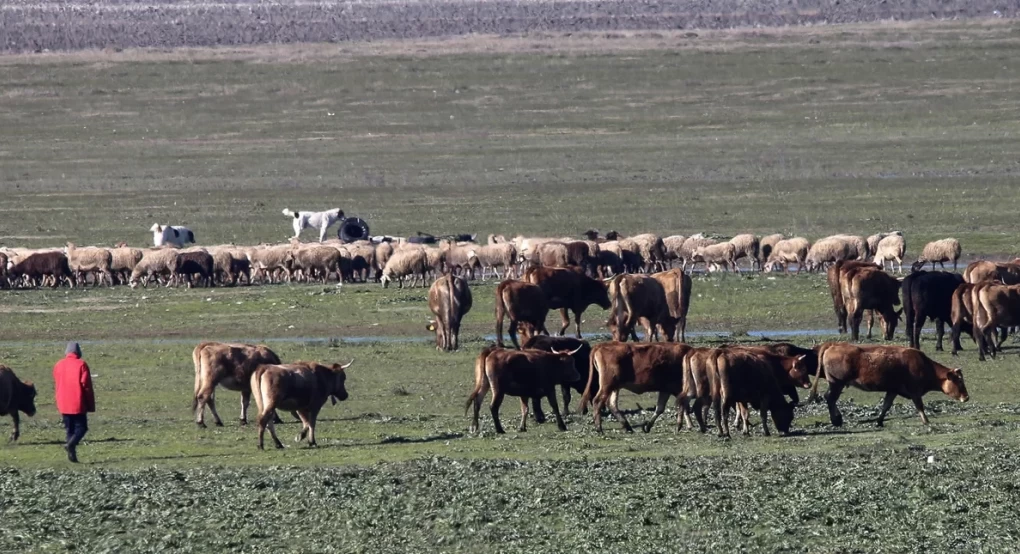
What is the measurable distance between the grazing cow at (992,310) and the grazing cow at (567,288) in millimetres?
5871

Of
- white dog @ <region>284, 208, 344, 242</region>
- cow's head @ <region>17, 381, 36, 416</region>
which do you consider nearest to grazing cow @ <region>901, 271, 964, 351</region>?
cow's head @ <region>17, 381, 36, 416</region>

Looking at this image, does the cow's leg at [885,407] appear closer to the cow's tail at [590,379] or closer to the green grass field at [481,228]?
the green grass field at [481,228]

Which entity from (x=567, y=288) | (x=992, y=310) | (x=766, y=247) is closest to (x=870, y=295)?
(x=992, y=310)

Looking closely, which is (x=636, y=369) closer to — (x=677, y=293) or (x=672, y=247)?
(x=677, y=293)

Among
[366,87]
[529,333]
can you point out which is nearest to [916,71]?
[366,87]

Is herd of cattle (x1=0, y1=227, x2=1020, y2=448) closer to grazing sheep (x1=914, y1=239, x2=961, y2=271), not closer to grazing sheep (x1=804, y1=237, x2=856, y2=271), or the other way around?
grazing sheep (x1=914, y1=239, x2=961, y2=271)

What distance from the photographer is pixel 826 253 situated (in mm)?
36438

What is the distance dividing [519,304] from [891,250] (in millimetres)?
14292

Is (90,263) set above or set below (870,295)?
above

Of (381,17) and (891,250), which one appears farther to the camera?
(381,17)

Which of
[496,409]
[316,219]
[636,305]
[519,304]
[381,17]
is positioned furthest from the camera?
[381,17]

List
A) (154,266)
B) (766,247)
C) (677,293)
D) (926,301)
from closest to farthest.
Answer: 1. (926,301)
2. (677,293)
3. (154,266)
4. (766,247)

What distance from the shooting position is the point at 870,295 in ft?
80.9

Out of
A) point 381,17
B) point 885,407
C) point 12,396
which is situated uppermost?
point 381,17
